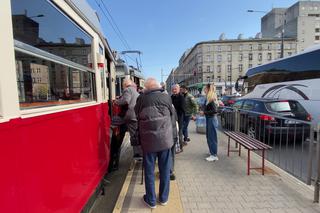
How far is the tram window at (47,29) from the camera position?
1751mm

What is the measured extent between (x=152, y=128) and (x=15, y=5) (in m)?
2.08

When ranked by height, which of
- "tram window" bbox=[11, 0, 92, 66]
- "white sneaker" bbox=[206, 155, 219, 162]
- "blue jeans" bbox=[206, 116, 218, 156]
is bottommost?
"white sneaker" bbox=[206, 155, 219, 162]

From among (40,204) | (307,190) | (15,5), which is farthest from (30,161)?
(307,190)

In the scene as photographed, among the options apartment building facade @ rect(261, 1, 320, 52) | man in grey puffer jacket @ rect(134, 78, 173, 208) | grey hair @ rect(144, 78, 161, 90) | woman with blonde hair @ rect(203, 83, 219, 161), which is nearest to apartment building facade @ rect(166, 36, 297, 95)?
apartment building facade @ rect(261, 1, 320, 52)

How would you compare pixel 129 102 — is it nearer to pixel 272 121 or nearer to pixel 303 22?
pixel 272 121

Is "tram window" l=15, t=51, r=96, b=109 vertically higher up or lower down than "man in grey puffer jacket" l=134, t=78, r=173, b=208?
higher up

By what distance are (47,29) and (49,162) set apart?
1.20m

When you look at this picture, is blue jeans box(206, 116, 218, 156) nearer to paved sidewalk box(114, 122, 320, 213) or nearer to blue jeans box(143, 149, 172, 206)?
paved sidewalk box(114, 122, 320, 213)

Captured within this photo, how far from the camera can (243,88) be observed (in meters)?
17.4

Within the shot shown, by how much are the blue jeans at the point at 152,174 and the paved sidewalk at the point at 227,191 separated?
0.48ft

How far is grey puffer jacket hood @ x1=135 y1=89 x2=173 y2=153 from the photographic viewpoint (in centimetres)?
325

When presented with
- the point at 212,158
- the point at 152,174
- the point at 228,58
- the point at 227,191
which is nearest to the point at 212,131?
the point at 212,158

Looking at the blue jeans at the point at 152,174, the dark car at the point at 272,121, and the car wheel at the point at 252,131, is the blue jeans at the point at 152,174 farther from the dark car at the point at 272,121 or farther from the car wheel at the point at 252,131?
the car wheel at the point at 252,131

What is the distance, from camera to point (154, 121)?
3242 millimetres
